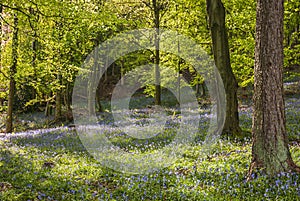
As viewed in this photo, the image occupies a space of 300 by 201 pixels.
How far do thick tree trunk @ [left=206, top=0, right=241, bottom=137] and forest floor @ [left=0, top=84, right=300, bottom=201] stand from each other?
90 cm

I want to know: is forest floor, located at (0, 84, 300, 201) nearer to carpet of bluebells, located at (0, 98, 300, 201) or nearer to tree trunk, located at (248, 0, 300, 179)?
carpet of bluebells, located at (0, 98, 300, 201)

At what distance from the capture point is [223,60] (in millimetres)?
10727

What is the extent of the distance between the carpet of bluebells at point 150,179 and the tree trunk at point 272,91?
1.29 feet

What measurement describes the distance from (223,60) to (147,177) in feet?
17.5

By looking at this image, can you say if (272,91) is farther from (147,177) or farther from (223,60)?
(223,60)

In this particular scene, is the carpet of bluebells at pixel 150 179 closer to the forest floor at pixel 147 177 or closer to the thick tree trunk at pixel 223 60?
the forest floor at pixel 147 177

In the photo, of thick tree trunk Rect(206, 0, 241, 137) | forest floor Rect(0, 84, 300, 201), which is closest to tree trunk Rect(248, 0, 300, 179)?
forest floor Rect(0, 84, 300, 201)

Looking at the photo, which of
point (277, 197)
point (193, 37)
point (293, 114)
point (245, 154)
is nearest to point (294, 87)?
point (193, 37)

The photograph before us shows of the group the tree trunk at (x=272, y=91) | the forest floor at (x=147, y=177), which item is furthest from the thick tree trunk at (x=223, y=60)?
the tree trunk at (x=272, y=91)

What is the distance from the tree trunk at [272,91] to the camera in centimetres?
637

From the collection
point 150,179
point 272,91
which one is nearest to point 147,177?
point 150,179

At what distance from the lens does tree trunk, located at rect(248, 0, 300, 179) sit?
6.37 meters

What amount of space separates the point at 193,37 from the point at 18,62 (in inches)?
480

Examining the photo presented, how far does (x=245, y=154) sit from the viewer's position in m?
8.17
